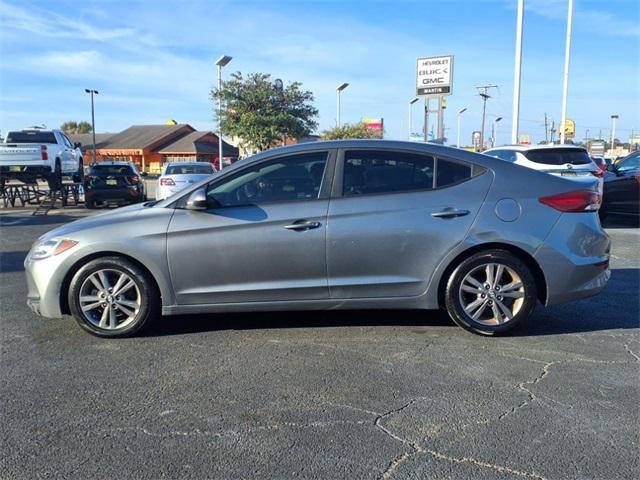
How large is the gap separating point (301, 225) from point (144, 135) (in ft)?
206

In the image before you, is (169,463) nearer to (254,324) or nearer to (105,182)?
(254,324)

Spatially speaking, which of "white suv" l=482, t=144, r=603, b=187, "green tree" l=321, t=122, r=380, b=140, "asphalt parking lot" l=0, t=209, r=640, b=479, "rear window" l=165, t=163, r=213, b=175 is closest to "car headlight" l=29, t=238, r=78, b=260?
"asphalt parking lot" l=0, t=209, r=640, b=479

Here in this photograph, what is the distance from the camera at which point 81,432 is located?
123 inches

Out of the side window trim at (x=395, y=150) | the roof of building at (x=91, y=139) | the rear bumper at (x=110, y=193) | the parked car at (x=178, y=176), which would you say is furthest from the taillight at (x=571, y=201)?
the roof of building at (x=91, y=139)

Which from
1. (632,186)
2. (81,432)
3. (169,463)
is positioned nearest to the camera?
(169,463)

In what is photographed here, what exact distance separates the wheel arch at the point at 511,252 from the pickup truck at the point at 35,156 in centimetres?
1557

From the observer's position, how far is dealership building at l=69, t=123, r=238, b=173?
57.5 meters

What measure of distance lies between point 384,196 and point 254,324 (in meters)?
1.68

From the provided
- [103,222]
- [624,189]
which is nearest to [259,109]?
[624,189]

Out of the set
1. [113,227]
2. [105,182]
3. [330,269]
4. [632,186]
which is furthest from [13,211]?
[632,186]

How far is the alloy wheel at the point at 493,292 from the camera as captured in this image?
4.54 m

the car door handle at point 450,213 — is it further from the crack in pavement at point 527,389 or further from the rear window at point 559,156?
the rear window at point 559,156

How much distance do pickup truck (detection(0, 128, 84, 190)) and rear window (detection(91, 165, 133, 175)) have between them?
4.22ft

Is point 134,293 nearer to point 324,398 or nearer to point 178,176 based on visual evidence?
point 324,398
